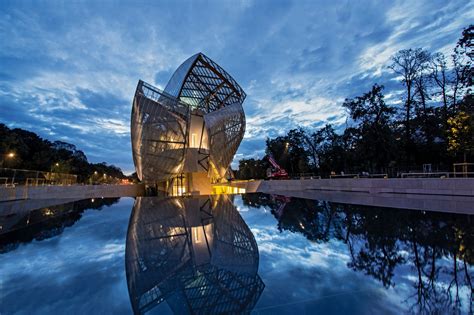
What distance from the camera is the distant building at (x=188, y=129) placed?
20000 millimetres

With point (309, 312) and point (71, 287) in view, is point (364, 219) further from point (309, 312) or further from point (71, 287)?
point (71, 287)

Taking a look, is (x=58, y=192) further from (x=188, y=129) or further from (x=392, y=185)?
(x=392, y=185)

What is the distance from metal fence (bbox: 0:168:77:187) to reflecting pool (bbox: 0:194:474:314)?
11496 mm

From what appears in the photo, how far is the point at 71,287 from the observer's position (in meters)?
2.51

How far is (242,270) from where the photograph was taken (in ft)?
9.68

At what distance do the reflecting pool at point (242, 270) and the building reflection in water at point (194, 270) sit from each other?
12 millimetres

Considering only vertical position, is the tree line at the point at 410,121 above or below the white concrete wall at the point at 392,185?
above

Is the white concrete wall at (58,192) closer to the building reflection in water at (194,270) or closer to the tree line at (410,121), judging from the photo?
the building reflection in water at (194,270)

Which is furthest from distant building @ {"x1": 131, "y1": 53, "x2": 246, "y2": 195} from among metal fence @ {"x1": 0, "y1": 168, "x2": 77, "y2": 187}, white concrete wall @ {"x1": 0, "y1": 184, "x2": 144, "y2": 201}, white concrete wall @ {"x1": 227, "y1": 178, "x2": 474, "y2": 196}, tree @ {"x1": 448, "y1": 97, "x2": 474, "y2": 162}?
tree @ {"x1": 448, "y1": 97, "x2": 474, "y2": 162}

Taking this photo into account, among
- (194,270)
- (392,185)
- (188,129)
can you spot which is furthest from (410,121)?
(194,270)

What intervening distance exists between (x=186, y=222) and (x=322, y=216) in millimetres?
3737

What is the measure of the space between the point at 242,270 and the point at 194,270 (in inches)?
22.6

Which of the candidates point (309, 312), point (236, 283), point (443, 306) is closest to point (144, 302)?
point (236, 283)

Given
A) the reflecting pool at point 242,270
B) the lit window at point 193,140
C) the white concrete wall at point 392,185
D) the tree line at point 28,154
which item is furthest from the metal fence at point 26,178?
the white concrete wall at point 392,185
